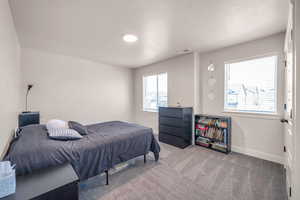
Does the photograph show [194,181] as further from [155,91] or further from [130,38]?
[155,91]

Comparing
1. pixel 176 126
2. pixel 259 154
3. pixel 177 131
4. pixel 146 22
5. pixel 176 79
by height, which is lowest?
pixel 259 154

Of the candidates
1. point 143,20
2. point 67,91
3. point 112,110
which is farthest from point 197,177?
point 67,91

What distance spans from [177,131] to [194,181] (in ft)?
4.88

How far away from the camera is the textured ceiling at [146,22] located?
A: 168 cm

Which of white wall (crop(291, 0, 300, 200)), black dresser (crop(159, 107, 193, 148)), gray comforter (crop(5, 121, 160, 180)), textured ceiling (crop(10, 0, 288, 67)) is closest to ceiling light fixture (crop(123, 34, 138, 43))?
textured ceiling (crop(10, 0, 288, 67))

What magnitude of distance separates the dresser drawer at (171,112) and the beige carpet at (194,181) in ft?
3.55

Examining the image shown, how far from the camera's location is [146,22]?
2.07 m

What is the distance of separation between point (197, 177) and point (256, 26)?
2.73 metres

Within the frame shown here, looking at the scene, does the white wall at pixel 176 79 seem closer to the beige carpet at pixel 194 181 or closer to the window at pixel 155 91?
the window at pixel 155 91

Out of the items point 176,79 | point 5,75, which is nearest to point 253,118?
point 176,79

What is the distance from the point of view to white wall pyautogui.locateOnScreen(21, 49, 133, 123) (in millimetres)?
3203

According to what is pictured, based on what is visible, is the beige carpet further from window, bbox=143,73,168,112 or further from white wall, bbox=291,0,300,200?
window, bbox=143,73,168,112

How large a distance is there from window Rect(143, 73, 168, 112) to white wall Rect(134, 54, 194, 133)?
0.16 meters

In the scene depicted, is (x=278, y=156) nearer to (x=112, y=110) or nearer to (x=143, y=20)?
(x=143, y=20)
